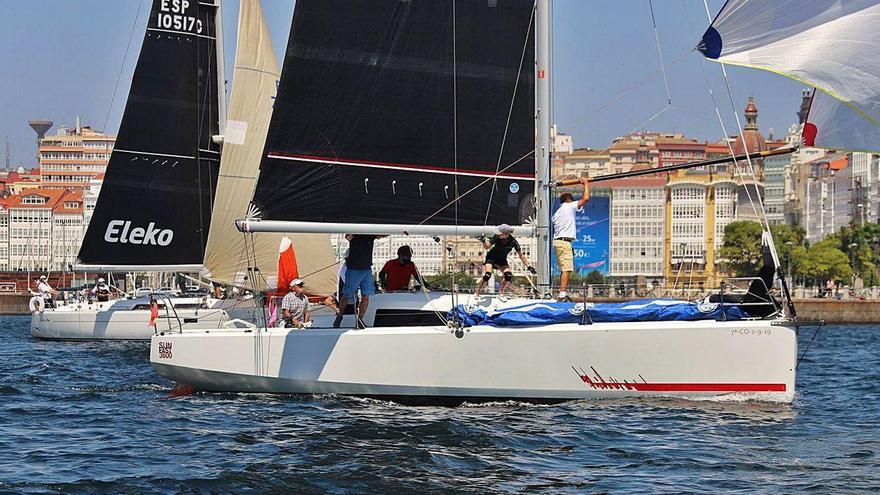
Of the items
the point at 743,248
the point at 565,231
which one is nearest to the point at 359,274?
the point at 565,231

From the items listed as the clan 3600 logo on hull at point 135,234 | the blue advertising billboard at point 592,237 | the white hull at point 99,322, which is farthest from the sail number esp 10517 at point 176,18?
the blue advertising billboard at point 592,237

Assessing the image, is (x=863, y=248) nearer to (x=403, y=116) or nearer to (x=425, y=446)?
(x=403, y=116)

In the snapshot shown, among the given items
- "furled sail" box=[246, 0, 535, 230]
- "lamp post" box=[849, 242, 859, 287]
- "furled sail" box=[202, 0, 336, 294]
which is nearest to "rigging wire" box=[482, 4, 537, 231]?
"furled sail" box=[246, 0, 535, 230]

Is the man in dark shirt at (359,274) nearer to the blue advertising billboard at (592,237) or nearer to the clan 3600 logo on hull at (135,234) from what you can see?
the clan 3600 logo on hull at (135,234)

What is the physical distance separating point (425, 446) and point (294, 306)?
4.07 meters

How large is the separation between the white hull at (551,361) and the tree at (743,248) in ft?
287

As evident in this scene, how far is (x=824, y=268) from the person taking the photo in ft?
308

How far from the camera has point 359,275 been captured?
593 inches

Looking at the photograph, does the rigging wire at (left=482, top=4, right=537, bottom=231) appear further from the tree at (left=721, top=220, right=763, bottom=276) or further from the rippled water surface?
the tree at (left=721, top=220, right=763, bottom=276)

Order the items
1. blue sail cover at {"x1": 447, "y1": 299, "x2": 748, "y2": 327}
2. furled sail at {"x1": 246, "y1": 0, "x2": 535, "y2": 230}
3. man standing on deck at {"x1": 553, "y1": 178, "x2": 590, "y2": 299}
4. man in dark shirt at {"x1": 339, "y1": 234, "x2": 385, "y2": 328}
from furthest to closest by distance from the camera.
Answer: man standing on deck at {"x1": 553, "y1": 178, "x2": 590, "y2": 299} → man in dark shirt at {"x1": 339, "y1": 234, "x2": 385, "y2": 328} → furled sail at {"x1": 246, "y1": 0, "x2": 535, "y2": 230} → blue sail cover at {"x1": 447, "y1": 299, "x2": 748, "y2": 327}

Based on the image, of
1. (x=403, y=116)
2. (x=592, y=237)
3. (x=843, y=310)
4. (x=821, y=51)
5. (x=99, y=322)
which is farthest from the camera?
(x=592, y=237)

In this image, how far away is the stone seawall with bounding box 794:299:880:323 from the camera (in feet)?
227

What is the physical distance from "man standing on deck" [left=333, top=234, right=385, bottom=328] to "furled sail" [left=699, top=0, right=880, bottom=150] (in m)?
4.84

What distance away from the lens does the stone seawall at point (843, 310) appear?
6919 centimetres
